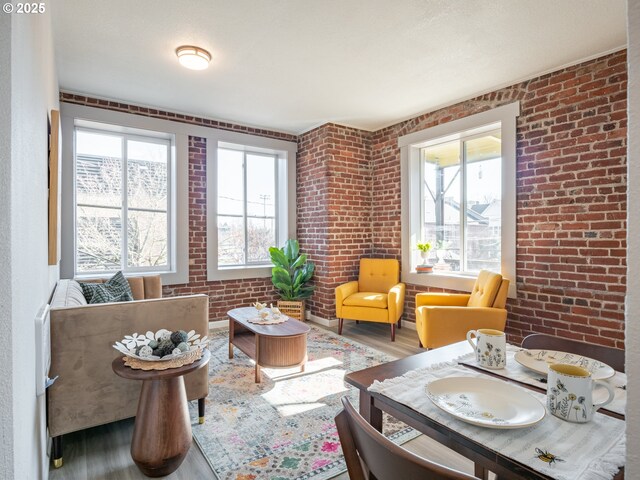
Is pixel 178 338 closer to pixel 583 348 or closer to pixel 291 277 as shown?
pixel 583 348

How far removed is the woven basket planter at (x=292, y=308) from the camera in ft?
15.7

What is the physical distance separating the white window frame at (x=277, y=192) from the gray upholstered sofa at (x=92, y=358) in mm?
2493

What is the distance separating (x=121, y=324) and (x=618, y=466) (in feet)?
7.18

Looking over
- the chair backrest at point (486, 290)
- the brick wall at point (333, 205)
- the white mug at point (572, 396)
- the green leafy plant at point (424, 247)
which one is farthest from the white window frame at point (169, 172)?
the white mug at point (572, 396)

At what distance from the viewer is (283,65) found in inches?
125

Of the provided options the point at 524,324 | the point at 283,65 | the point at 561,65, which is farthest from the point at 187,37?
the point at 524,324

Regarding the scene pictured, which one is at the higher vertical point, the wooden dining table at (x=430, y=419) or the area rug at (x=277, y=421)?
the wooden dining table at (x=430, y=419)

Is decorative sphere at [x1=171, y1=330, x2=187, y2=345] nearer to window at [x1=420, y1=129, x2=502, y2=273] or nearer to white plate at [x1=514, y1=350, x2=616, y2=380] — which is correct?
white plate at [x1=514, y1=350, x2=616, y2=380]

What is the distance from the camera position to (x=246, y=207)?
201 inches

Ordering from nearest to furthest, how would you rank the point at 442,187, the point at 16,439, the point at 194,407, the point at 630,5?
the point at 630,5, the point at 16,439, the point at 194,407, the point at 442,187

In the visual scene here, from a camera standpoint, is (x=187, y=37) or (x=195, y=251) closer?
(x=187, y=37)

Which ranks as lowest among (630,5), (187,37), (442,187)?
(630,5)

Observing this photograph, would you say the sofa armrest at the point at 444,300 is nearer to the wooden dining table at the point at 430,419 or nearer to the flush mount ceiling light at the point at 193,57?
the wooden dining table at the point at 430,419

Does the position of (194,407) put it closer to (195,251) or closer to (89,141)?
(195,251)
